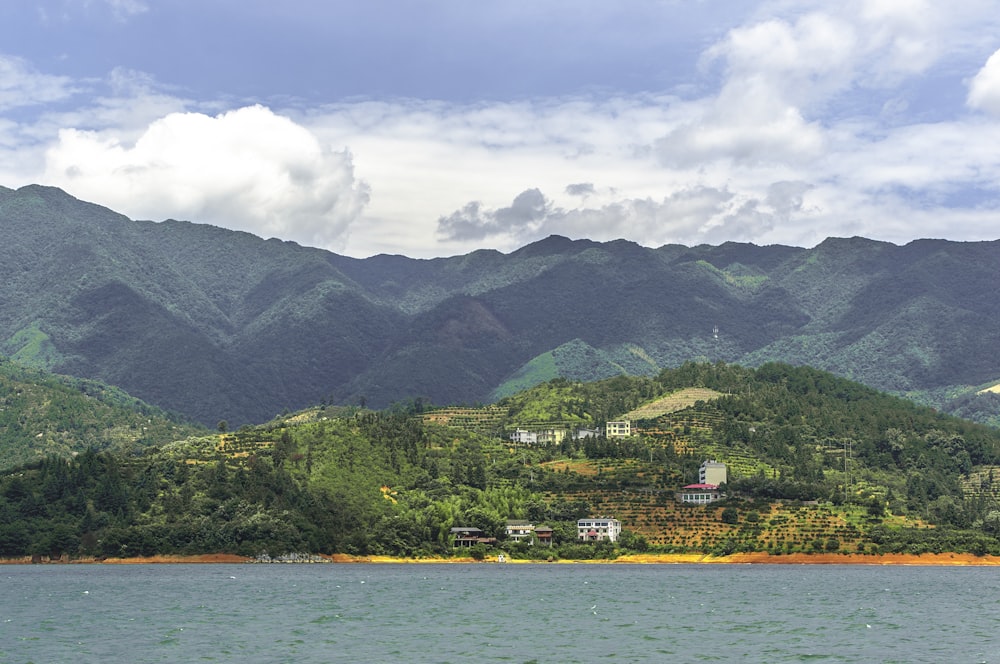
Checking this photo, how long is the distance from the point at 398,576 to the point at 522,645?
8319 cm

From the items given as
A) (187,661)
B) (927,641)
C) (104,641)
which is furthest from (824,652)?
(104,641)

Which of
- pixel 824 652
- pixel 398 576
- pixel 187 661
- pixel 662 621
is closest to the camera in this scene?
pixel 187 661

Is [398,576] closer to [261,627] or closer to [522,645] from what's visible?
[261,627]

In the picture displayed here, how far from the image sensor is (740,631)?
105688 millimetres

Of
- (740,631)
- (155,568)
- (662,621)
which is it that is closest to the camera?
(740,631)

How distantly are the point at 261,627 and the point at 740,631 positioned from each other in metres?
37.2

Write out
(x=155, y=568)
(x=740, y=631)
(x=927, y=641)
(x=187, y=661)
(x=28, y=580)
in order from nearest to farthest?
(x=187, y=661)
(x=927, y=641)
(x=740, y=631)
(x=28, y=580)
(x=155, y=568)

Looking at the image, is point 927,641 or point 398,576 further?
point 398,576

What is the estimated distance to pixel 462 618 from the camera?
116 meters

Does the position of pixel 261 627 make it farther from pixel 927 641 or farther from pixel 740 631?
pixel 927 641

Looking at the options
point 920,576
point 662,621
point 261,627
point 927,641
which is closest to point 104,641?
point 261,627

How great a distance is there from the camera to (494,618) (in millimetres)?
115812

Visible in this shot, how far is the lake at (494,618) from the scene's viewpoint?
92000mm

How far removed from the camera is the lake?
302 ft
